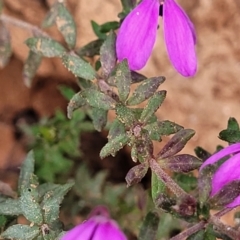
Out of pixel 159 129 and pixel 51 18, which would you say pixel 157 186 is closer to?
pixel 159 129

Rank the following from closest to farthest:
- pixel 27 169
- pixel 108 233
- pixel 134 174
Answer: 1. pixel 108 233
2. pixel 134 174
3. pixel 27 169

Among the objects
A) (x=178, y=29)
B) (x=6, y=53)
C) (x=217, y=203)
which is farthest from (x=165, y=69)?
(x=217, y=203)

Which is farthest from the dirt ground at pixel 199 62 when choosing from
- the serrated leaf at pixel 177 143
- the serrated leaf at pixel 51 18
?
the serrated leaf at pixel 177 143

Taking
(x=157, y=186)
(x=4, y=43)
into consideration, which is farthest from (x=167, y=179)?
(x=4, y=43)

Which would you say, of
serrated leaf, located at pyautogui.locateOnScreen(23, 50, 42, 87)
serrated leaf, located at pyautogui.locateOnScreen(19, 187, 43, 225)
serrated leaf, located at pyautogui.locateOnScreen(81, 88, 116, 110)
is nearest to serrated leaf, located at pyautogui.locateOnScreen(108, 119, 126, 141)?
serrated leaf, located at pyautogui.locateOnScreen(81, 88, 116, 110)

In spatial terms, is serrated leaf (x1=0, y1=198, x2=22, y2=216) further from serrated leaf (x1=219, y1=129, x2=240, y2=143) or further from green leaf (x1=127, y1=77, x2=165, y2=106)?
serrated leaf (x1=219, y1=129, x2=240, y2=143)

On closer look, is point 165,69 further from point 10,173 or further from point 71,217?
point 10,173

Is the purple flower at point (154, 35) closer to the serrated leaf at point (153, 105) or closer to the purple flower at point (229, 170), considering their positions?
the serrated leaf at point (153, 105)
